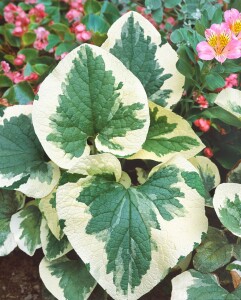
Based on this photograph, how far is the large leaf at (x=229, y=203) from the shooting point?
1139 mm

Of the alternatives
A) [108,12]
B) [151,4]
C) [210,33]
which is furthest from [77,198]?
[108,12]

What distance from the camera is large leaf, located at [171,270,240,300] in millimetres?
1109

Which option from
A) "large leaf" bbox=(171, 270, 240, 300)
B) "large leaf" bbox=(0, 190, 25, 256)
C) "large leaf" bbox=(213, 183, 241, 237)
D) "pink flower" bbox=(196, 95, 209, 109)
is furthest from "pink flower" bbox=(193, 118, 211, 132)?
"large leaf" bbox=(0, 190, 25, 256)

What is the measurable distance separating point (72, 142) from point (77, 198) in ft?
0.48

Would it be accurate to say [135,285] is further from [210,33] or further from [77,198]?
[210,33]

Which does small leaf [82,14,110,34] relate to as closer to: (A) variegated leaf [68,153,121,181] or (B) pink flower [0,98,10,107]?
(B) pink flower [0,98,10,107]

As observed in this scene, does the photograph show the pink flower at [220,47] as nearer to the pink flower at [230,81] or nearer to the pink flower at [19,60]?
the pink flower at [230,81]

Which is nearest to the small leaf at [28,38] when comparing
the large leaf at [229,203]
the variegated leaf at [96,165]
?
the variegated leaf at [96,165]

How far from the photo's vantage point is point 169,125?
1.25 m

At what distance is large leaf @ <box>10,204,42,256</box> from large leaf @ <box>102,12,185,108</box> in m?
0.44

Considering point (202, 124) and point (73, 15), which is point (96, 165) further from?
point (73, 15)

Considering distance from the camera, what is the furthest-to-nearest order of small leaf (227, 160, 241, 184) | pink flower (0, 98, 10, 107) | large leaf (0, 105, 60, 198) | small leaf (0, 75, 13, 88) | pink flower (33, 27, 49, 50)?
pink flower (33, 27, 49, 50), small leaf (0, 75, 13, 88), pink flower (0, 98, 10, 107), small leaf (227, 160, 241, 184), large leaf (0, 105, 60, 198)

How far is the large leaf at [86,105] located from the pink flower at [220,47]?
0.16 m

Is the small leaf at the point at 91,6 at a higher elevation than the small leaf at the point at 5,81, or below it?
higher
